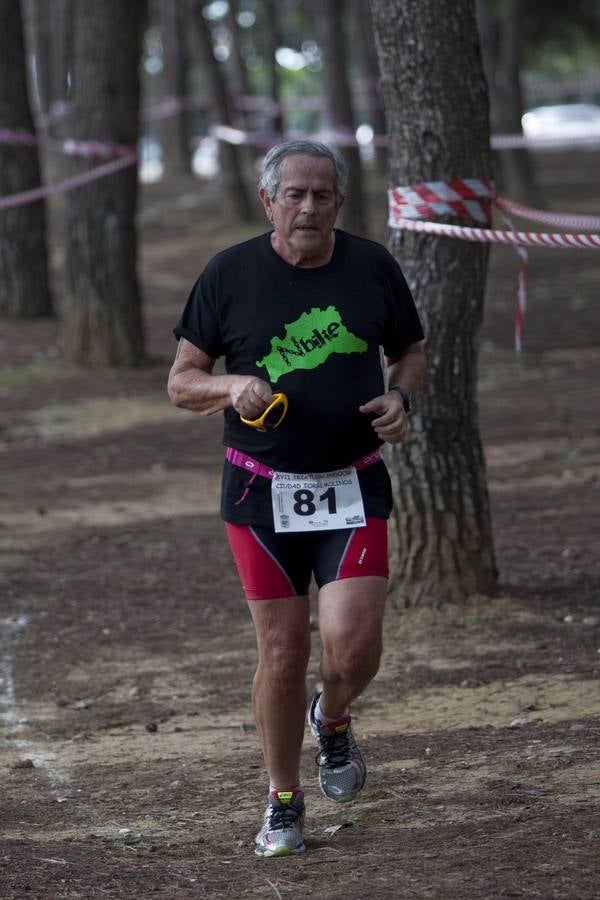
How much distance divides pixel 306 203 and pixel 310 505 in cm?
87

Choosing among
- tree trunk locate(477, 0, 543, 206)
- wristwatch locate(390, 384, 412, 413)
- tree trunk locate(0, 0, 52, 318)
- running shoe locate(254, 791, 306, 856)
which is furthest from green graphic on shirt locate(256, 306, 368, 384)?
tree trunk locate(477, 0, 543, 206)

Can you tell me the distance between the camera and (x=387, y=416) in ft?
14.9

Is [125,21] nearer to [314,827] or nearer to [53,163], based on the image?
[314,827]

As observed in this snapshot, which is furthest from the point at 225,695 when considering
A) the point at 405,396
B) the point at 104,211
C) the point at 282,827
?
the point at 104,211

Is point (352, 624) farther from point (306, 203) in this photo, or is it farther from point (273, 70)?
point (273, 70)

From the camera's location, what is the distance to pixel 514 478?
10.5 meters

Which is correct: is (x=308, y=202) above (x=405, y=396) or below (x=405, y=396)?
above

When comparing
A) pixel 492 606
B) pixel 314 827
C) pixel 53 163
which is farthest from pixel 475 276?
pixel 53 163

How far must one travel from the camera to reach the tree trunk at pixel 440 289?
7.22 m

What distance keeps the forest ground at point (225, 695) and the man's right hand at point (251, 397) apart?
1333 mm

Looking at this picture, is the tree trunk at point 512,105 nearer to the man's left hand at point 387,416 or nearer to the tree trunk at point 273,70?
the tree trunk at point 273,70

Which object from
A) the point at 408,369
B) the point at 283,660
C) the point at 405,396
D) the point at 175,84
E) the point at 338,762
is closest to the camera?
the point at 283,660

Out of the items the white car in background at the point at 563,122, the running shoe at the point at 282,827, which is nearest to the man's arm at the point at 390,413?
the running shoe at the point at 282,827

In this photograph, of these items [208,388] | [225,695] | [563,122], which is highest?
[208,388]
